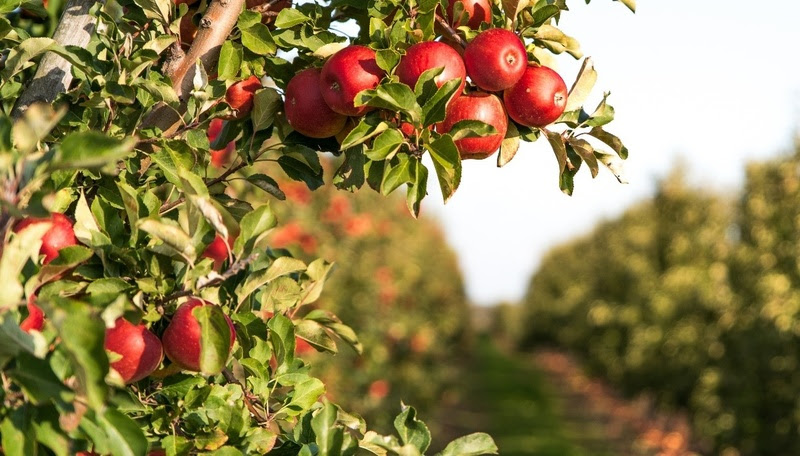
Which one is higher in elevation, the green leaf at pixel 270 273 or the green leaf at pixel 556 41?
the green leaf at pixel 556 41

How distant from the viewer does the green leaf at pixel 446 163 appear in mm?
1087

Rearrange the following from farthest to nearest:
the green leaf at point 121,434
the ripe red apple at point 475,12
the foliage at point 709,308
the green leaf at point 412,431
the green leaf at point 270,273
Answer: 1. the foliage at point 709,308
2. the ripe red apple at point 475,12
3. the green leaf at point 270,273
4. the green leaf at point 412,431
5. the green leaf at point 121,434

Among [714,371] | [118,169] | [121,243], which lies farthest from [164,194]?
[714,371]

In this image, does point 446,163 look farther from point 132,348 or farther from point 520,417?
point 520,417

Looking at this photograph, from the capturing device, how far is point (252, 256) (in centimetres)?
100

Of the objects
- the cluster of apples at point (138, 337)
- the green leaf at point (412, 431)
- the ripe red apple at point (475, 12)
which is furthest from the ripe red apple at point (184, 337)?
the ripe red apple at point (475, 12)

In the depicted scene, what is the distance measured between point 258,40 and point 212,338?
521mm

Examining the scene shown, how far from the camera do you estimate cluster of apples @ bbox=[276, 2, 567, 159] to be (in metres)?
1.13

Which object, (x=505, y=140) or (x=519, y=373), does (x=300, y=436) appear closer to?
(x=505, y=140)

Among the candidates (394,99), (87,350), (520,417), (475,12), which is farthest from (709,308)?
(87,350)

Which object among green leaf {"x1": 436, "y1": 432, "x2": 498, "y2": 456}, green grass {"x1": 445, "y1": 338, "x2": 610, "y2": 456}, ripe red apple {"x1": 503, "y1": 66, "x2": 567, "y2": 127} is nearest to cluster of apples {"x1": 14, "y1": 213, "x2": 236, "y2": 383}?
green leaf {"x1": 436, "y1": 432, "x2": 498, "y2": 456}

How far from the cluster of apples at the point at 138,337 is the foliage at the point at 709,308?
816cm

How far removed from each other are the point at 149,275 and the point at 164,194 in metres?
0.50

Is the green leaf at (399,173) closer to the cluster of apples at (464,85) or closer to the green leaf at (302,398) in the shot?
the cluster of apples at (464,85)
